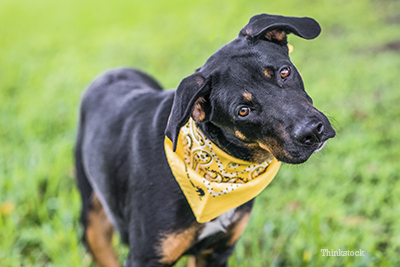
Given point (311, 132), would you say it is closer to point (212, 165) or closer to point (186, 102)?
point (186, 102)

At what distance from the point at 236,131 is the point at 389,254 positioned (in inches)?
83.6

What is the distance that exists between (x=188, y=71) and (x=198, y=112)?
210 inches

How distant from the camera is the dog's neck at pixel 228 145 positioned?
2.38m

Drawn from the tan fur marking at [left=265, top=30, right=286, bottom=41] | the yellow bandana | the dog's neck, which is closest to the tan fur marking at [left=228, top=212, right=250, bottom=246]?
the yellow bandana

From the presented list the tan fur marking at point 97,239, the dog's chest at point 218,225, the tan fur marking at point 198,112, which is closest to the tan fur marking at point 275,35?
the tan fur marking at point 198,112

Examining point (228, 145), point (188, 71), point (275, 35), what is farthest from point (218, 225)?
point (188, 71)

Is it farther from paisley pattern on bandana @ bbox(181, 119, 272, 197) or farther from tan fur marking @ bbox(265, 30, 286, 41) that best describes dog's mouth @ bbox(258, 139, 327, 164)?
tan fur marking @ bbox(265, 30, 286, 41)

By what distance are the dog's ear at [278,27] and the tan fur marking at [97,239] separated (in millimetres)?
2099

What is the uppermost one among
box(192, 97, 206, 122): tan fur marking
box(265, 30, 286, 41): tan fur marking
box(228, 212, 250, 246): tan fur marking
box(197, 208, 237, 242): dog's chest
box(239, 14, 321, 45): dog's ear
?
box(239, 14, 321, 45): dog's ear

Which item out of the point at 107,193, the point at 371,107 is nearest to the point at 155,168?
the point at 107,193

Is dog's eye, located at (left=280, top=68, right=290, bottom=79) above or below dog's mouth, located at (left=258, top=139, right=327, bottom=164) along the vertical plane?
above

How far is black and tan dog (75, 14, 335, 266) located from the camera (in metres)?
2.04

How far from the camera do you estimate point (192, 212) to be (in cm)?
239

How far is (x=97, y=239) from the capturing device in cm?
340
